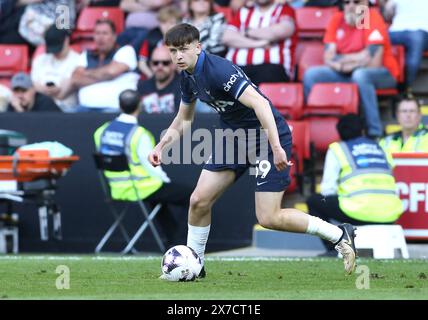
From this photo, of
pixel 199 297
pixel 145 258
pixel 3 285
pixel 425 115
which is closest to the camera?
pixel 199 297

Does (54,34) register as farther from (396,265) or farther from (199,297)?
(199,297)

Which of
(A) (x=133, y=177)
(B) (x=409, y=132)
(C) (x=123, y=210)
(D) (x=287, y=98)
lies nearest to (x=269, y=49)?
(D) (x=287, y=98)

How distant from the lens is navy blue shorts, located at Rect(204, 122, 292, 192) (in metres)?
9.66

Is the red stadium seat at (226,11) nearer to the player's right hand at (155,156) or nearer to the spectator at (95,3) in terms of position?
the spectator at (95,3)

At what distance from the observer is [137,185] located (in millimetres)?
14477

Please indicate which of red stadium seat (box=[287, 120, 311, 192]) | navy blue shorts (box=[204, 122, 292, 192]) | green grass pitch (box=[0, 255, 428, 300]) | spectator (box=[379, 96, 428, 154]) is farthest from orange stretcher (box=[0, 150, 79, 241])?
navy blue shorts (box=[204, 122, 292, 192])

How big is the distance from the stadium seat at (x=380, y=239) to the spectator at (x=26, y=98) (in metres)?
4.69

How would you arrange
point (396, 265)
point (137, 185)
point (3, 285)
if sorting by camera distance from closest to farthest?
point (3, 285) → point (396, 265) → point (137, 185)

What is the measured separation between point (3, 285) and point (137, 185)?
16.3 feet

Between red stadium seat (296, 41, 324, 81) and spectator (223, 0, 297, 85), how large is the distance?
17cm

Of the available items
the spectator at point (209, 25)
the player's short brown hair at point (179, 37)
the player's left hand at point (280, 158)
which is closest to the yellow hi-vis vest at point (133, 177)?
the spectator at point (209, 25)

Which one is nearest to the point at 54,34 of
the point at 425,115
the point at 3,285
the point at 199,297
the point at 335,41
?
the point at 335,41

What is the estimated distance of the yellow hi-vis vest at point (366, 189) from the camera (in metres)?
13.0

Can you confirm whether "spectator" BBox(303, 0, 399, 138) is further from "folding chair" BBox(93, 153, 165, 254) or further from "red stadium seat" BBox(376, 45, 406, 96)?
"folding chair" BBox(93, 153, 165, 254)
